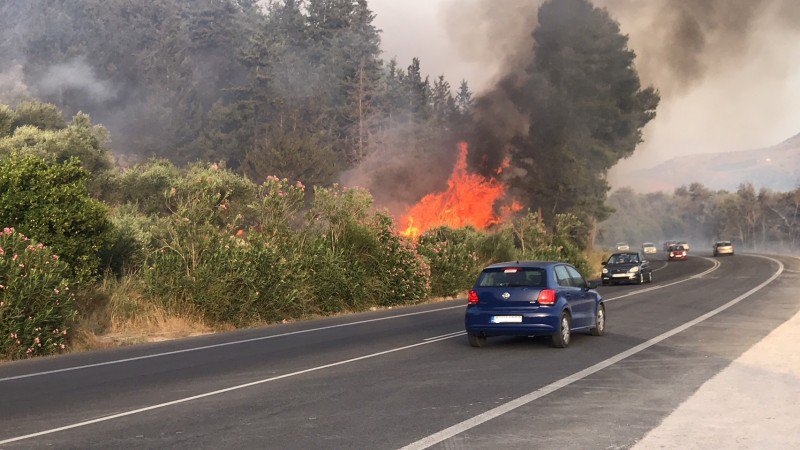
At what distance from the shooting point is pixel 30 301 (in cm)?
1591

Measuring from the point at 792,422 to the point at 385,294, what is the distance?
1992cm

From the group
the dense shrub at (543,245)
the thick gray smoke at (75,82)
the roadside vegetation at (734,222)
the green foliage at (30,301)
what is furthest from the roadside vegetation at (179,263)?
the roadside vegetation at (734,222)

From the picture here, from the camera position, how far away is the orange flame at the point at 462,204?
5434 cm

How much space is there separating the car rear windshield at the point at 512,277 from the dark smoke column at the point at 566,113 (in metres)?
47.8

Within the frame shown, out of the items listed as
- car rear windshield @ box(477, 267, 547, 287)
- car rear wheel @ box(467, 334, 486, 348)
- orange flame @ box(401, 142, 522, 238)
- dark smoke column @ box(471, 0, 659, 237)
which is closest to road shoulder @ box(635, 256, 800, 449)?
car rear windshield @ box(477, 267, 547, 287)

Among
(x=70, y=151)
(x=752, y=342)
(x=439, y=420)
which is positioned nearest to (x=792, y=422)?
(x=439, y=420)

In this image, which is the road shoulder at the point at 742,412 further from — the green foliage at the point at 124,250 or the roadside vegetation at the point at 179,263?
the green foliage at the point at 124,250

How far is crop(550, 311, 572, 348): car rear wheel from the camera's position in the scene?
49.5ft

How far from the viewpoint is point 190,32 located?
107m

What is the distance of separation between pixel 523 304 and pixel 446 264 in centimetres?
1784

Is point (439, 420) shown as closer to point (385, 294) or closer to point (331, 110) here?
point (385, 294)

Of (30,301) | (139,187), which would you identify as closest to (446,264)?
(139,187)

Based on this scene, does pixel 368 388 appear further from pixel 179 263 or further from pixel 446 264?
pixel 446 264

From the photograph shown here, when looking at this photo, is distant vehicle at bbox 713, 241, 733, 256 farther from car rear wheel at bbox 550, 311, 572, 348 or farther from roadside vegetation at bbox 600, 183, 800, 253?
car rear wheel at bbox 550, 311, 572, 348
